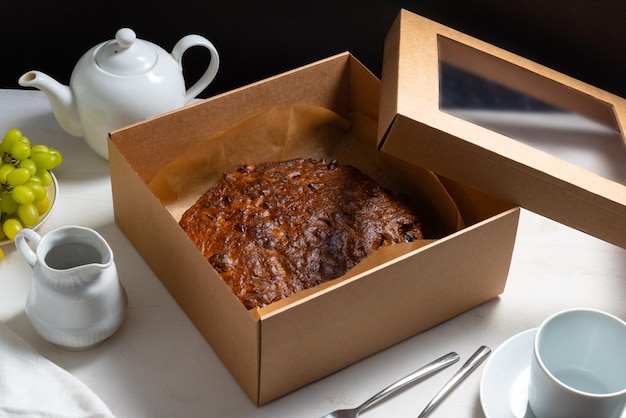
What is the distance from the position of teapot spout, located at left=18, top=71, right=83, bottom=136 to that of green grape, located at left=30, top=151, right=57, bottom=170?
0.28 feet

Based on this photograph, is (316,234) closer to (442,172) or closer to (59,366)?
(442,172)

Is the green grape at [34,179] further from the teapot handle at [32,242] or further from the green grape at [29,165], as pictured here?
the teapot handle at [32,242]

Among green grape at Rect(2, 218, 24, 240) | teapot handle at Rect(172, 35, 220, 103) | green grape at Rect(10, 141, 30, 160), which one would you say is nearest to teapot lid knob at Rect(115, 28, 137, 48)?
teapot handle at Rect(172, 35, 220, 103)

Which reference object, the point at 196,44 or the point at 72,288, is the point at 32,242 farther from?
the point at 196,44

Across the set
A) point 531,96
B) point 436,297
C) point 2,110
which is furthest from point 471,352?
point 2,110

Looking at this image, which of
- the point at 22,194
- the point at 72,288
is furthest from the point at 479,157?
the point at 22,194

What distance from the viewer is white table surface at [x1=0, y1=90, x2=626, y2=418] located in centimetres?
124

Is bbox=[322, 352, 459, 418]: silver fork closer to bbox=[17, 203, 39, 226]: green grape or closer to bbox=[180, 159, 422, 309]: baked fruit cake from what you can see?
bbox=[180, 159, 422, 309]: baked fruit cake

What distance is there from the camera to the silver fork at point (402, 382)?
1217 millimetres

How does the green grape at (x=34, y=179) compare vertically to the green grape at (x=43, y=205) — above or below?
above

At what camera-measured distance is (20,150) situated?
142cm

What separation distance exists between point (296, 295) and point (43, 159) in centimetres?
50

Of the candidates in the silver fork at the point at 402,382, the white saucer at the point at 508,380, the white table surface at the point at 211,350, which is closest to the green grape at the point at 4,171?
the white table surface at the point at 211,350

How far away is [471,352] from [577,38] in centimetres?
71
